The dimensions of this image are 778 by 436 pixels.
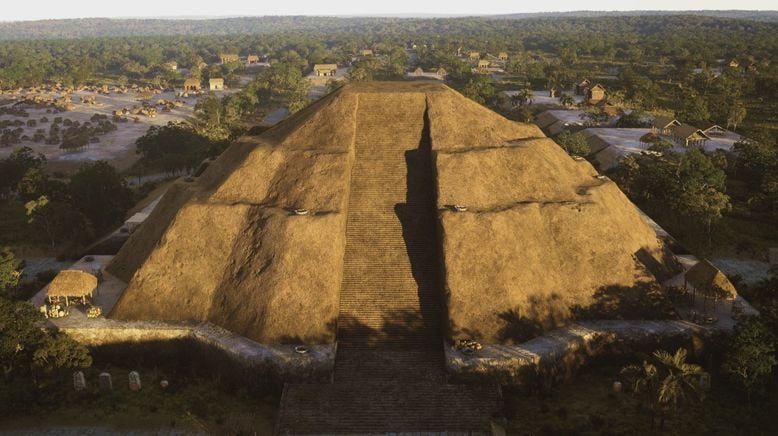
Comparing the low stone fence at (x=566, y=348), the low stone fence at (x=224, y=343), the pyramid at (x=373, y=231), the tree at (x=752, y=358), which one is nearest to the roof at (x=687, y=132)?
the pyramid at (x=373, y=231)

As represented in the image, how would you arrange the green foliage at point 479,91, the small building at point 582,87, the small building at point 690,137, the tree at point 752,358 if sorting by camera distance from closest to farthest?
the tree at point 752,358 < the small building at point 690,137 < the green foliage at point 479,91 < the small building at point 582,87

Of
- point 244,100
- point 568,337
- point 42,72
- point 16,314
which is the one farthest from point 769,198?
point 42,72

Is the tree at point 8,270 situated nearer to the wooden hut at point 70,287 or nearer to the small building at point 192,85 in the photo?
the wooden hut at point 70,287

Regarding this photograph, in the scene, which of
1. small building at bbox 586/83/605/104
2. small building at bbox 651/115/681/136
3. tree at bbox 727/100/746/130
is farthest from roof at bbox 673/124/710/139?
small building at bbox 586/83/605/104

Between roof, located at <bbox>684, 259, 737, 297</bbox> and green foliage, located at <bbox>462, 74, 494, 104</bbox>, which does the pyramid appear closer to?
roof, located at <bbox>684, 259, 737, 297</bbox>

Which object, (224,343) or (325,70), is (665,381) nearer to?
(224,343)

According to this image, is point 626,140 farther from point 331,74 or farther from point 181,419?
point 331,74
